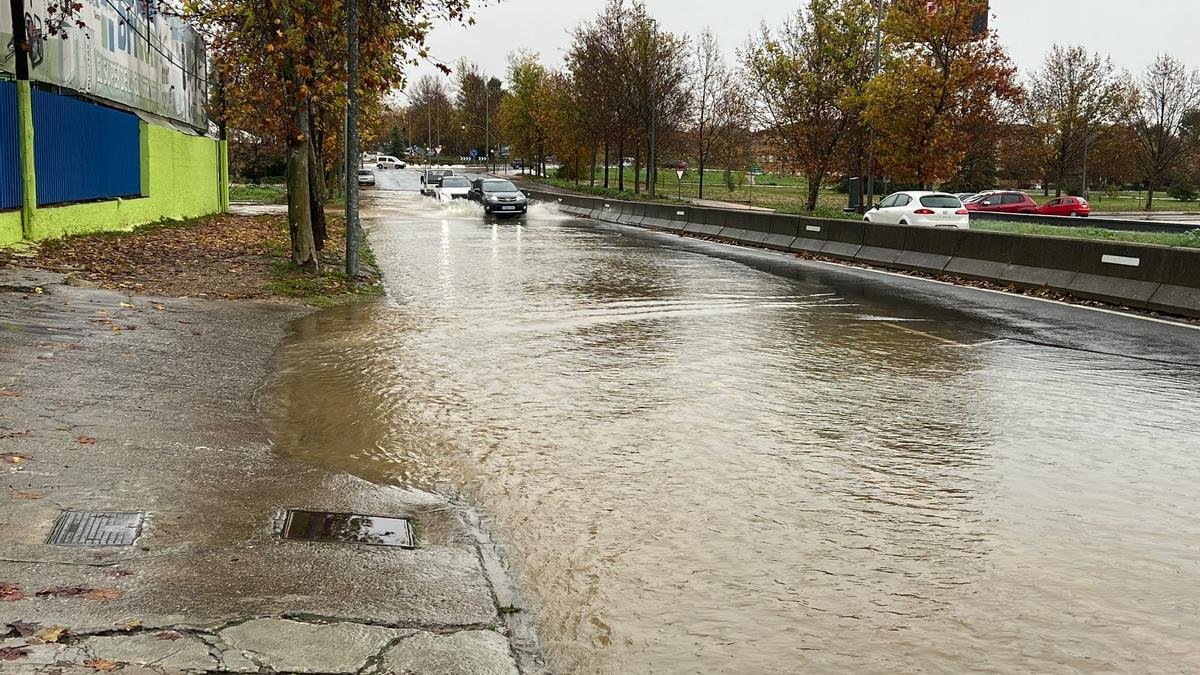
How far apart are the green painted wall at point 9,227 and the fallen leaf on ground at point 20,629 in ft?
43.8

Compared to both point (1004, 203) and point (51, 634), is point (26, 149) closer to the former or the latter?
point (51, 634)

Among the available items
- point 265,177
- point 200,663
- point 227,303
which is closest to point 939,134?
point 227,303

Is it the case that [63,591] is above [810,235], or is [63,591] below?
below

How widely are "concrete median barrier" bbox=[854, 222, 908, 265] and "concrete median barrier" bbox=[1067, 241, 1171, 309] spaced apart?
581cm

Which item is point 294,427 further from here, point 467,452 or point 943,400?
point 943,400

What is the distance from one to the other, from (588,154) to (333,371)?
74687 millimetres

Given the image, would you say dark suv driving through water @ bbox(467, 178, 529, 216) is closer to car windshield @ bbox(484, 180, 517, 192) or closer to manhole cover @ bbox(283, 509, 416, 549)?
car windshield @ bbox(484, 180, 517, 192)

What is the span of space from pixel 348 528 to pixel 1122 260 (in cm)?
1388

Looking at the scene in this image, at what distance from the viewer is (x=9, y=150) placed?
15938 millimetres

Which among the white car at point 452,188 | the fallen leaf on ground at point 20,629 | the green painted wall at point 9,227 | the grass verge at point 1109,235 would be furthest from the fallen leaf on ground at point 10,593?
the white car at point 452,188

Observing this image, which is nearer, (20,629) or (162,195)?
(20,629)

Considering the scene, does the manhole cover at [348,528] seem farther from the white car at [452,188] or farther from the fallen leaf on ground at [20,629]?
the white car at [452,188]

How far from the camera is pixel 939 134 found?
133 feet

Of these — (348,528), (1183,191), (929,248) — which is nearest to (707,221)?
(929,248)
